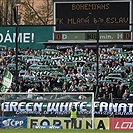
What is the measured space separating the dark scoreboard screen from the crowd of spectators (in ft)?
6.78

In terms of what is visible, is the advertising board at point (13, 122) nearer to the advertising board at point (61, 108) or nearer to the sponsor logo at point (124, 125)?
the advertising board at point (61, 108)

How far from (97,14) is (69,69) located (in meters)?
3.56

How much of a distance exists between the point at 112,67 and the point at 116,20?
2746 millimetres

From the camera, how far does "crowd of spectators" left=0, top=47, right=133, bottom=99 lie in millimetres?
27812

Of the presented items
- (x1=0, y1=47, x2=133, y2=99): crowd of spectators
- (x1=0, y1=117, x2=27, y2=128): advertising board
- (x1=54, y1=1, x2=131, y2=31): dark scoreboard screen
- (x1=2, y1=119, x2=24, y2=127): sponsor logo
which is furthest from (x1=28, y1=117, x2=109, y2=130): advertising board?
(x1=54, y1=1, x2=131, y2=31): dark scoreboard screen

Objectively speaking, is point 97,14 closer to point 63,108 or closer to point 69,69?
point 69,69

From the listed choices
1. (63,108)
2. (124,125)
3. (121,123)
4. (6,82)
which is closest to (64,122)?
(63,108)

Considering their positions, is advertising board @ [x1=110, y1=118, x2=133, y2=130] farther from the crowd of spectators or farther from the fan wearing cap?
the crowd of spectators

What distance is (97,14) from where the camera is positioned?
2700cm

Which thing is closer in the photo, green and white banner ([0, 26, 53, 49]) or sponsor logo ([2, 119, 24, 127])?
sponsor logo ([2, 119, 24, 127])

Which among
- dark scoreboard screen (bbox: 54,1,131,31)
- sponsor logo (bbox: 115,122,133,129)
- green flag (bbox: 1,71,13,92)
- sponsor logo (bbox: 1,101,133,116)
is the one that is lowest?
sponsor logo (bbox: 115,122,133,129)

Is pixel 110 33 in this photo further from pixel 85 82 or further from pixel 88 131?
pixel 88 131

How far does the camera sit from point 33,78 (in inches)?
1158

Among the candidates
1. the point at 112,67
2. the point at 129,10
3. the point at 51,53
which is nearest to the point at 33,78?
the point at 51,53
